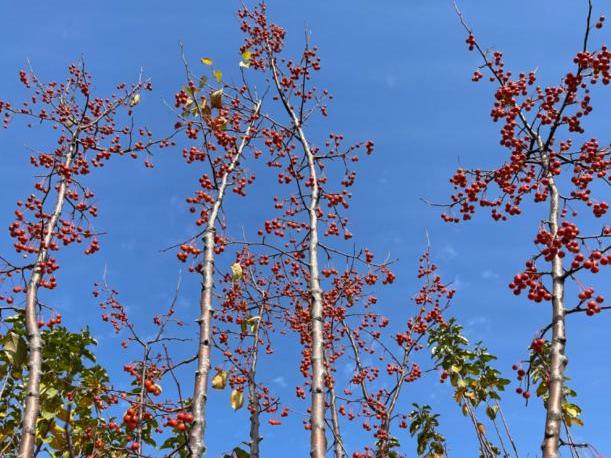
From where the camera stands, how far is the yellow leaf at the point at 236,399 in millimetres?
7746

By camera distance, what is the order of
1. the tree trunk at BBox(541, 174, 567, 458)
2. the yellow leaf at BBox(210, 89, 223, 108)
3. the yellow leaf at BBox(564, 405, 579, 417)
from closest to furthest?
the tree trunk at BBox(541, 174, 567, 458), the yellow leaf at BBox(210, 89, 223, 108), the yellow leaf at BBox(564, 405, 579, 417)

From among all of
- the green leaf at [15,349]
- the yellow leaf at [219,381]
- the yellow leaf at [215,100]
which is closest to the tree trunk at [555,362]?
the yellow leaf at [219,381]

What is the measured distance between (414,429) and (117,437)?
424 inches

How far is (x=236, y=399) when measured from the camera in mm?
7820

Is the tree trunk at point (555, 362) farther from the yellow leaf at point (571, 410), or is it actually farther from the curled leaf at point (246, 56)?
the yellow leaf at point (571, 410)

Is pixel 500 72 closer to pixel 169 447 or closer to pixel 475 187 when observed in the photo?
pixel 475 187

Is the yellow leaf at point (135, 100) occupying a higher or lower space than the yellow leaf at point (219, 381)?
higher

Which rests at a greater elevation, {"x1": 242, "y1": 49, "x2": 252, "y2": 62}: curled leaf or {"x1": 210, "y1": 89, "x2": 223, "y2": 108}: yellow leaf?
{"x1": 242, "y1": 49, "x2": 252, "y2": 62}: curled leaf

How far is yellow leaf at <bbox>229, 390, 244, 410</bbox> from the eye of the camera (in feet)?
25.4

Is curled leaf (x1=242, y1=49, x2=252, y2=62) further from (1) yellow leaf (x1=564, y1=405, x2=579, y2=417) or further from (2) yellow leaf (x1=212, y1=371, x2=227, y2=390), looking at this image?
(1) yellow leaf (x1=564, y1=405, x2=579, y2=417)

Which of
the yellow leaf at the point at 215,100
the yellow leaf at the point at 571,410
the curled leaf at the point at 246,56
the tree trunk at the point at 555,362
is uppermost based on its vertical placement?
the curled leaf at the point at 246,56

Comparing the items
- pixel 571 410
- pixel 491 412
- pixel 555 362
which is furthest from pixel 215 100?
pixel 571 410

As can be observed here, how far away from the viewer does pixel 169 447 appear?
40.5 ft

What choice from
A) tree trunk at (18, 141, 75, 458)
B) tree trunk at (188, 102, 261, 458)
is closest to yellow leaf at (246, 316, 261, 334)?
tree trunk at (188, 102, 261, 458)
